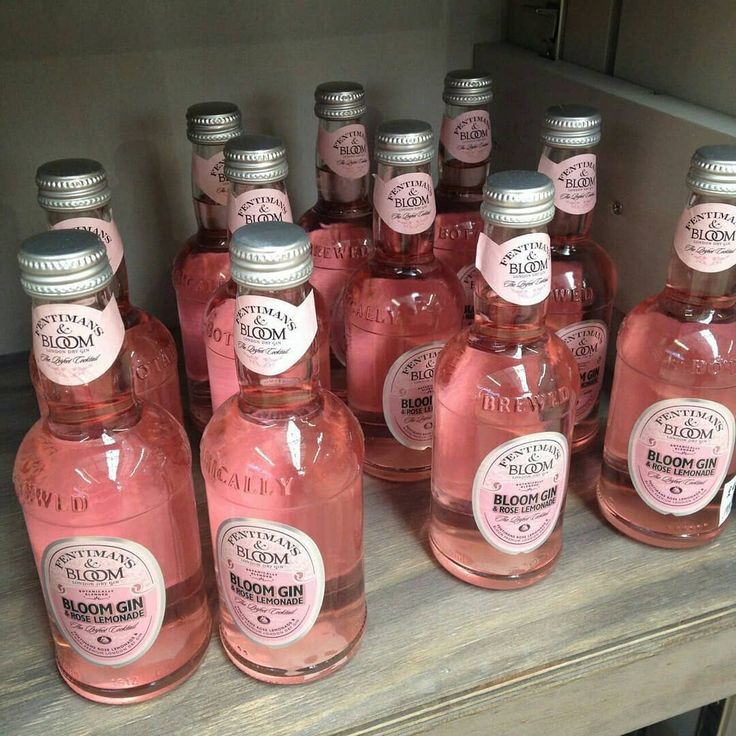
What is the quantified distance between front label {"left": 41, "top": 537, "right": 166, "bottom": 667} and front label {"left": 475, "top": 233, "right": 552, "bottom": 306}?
0.28m

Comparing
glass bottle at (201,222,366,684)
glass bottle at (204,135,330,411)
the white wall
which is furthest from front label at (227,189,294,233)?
the white wall

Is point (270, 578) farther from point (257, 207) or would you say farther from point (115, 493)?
point (257, 207)

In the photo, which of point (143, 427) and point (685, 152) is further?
point (685, 152)

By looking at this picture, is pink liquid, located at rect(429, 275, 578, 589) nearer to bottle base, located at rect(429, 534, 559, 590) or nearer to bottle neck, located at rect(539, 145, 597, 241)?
bottle base, located at rect(429, 534, 559, 590)

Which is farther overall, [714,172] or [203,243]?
[203,243]

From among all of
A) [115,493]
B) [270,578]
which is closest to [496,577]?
[270,578]

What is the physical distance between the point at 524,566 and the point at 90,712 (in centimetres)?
32

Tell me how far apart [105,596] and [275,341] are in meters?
0.20

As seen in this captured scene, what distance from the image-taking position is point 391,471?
750mm

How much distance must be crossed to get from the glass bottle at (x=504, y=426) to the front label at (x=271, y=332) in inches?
5.3

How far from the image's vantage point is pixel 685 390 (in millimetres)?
623

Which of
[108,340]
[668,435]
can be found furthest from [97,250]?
[668,435]

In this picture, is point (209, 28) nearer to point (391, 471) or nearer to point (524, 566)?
point (391, 471)

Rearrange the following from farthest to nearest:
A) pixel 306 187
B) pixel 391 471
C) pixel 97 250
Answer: pixel 306 187
pixel 391 471
pixel 97 250
